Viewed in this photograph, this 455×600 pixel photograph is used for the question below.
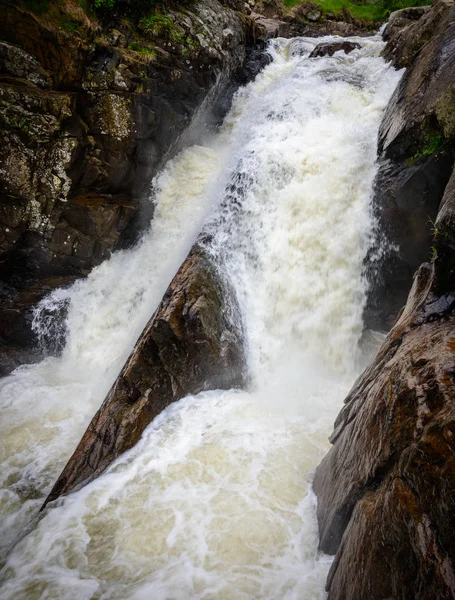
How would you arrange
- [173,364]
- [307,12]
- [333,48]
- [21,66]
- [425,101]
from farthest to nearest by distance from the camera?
1. [307,12]
2. [333,48]
3. [21,66]
4. [425,101]
5. [173,364]

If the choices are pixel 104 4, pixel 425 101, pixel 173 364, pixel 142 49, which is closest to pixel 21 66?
pixel 104 4

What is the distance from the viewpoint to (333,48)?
13586mm

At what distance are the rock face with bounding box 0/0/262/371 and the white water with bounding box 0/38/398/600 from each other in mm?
961

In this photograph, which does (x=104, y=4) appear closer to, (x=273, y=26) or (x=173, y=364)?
(x=173, y=364)

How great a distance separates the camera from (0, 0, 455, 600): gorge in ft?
10.5

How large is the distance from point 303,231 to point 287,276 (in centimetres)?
126

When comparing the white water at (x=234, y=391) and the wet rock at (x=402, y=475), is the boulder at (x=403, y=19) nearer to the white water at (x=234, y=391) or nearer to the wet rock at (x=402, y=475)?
the white water at (x=234, y=391)

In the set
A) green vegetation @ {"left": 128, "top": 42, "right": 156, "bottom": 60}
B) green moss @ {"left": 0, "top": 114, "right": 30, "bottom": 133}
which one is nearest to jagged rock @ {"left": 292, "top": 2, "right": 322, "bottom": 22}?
green vegetation @ {"left": 128, "top": 42, "right": 156, "bottom": 60}

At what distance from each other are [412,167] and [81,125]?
8.50 meters

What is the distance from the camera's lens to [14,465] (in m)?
5.55

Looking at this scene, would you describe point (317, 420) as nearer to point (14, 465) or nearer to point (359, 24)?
point (14, 465)

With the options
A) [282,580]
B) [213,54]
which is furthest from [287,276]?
[213,54]

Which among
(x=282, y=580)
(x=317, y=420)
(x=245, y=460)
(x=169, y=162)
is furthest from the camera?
(x=169, y=162)

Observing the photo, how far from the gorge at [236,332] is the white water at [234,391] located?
0.13 ft
